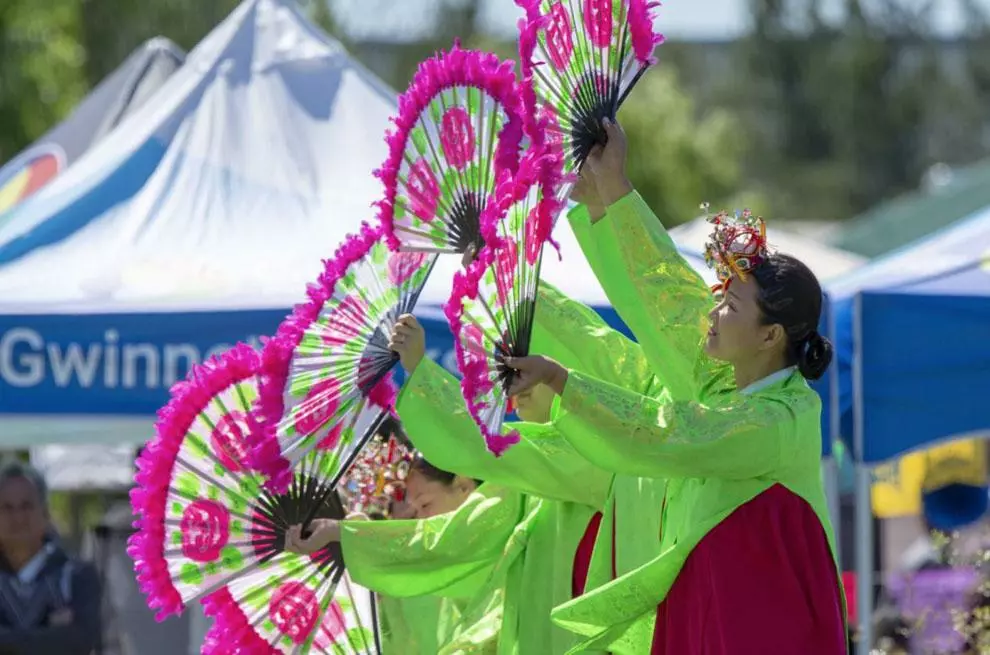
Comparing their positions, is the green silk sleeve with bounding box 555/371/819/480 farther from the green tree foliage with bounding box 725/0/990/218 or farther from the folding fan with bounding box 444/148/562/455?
the green tree foliage with bounding box 725/0/990/218

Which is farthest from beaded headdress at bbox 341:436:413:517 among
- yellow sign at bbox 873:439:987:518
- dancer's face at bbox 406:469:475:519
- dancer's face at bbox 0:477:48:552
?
yellow sign at bbox 873:439:987:518

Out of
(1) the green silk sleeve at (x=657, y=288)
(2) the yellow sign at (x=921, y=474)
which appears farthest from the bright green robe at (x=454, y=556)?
(2) the yellow sign at (x=921, y=474)

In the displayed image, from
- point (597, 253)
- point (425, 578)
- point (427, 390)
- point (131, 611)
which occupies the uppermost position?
point (597, 253)

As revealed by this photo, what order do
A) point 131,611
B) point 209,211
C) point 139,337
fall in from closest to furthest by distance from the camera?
point 139,337, point 209,211, point 131,611

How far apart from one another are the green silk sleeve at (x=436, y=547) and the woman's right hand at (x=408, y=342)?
24.8 inches

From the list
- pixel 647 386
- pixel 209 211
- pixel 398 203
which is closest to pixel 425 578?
pixel 647 386

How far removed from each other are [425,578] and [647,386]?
0.64m

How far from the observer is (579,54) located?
11.9ft

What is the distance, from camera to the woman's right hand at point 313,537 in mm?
4020

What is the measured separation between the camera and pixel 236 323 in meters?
5.71

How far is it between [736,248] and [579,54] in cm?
45

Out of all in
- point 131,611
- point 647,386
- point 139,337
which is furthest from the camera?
point 131,611

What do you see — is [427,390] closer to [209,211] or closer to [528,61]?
[528,61]

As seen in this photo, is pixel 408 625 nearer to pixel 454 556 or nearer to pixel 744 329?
pixel 454 556
